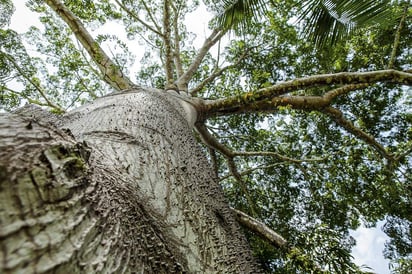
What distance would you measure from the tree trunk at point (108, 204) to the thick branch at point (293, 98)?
220 cm

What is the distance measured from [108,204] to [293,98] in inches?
135

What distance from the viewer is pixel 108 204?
683 mm

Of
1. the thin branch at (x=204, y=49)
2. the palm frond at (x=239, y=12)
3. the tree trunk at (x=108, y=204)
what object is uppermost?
the thin branch at (x=204, y=49)

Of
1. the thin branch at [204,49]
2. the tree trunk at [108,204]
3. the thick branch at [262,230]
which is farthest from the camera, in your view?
the thin branch at [204,49]

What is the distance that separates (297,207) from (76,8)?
6.11 metres

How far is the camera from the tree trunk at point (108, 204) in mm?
421

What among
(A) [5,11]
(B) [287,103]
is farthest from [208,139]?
(A) [5,11]

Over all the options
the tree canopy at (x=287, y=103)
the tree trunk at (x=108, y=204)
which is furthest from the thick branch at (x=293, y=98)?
the tree trunk at (x=108, y=204)

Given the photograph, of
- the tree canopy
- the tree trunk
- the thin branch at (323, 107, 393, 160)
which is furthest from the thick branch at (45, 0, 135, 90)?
the thin branch at (323, 107, 393, 160)

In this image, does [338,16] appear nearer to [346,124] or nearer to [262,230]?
[346,124]

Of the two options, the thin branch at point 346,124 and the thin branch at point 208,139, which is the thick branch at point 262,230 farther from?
the thin branch at point 346,124

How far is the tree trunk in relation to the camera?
0.42 meters

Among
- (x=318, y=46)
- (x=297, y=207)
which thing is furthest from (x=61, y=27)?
(x=297, y=207)

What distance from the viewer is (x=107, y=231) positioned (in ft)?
2.00
